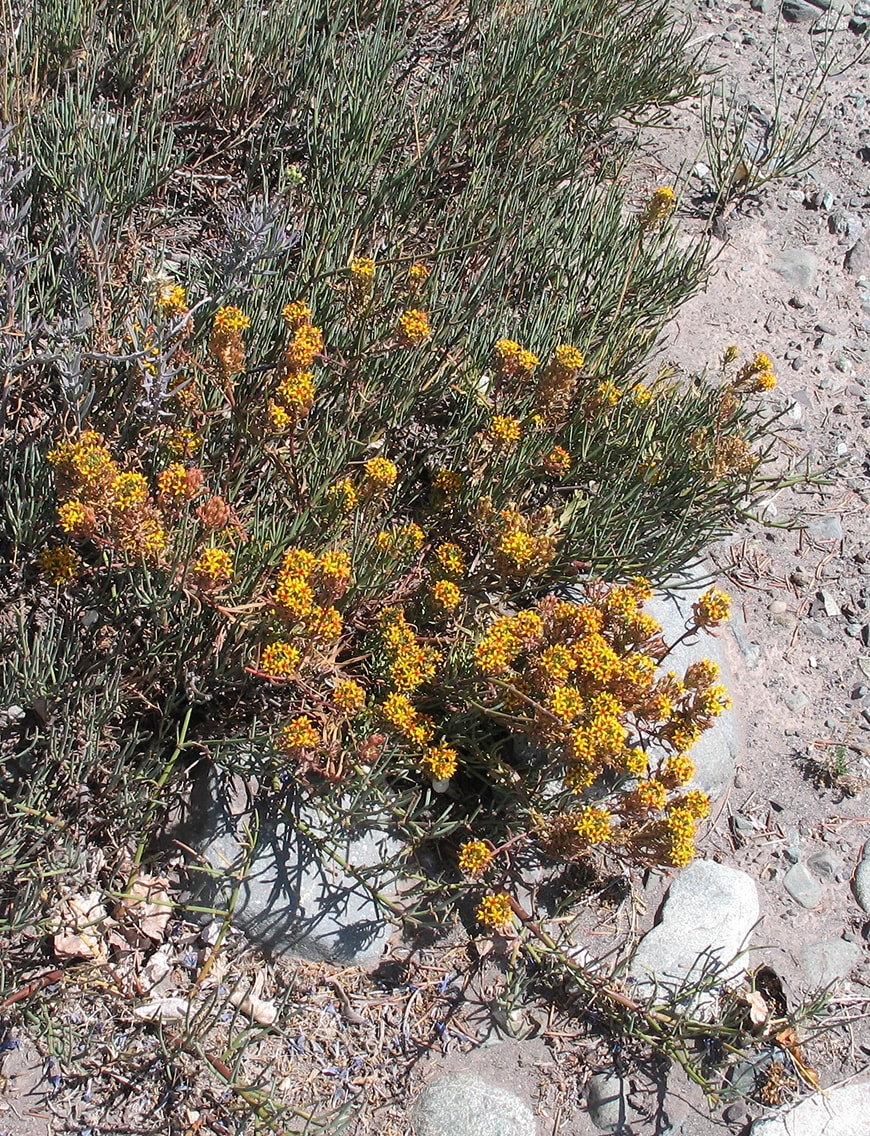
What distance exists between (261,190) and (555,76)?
1.40 metres

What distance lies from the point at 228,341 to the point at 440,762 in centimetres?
121

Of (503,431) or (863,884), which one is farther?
(863,884)

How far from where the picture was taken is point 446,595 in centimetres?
276

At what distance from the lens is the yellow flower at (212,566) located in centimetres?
235

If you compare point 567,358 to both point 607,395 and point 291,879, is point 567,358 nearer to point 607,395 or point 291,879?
point 607,395

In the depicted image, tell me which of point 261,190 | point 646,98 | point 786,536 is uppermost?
point 646,98

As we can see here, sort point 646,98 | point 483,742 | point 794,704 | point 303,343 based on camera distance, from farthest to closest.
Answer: point 646,98
point 794,704
point 483,742
point 303,343

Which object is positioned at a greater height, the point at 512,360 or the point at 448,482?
the point at 512,360

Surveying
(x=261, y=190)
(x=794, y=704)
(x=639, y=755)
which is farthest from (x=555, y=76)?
(x=639, y=755)

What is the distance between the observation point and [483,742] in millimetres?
3043

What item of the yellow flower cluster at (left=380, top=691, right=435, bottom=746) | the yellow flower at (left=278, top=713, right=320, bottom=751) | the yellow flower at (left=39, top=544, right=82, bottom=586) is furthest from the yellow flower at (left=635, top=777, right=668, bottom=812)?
the yellow flower at (left=39, top=544, right=82, bottom=586)

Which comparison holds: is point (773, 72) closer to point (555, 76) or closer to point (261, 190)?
point (555, 76)

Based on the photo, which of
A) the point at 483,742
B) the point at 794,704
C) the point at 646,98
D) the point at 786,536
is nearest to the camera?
the point at 483,742

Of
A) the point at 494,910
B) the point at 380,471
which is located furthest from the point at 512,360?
the point at 494,910
